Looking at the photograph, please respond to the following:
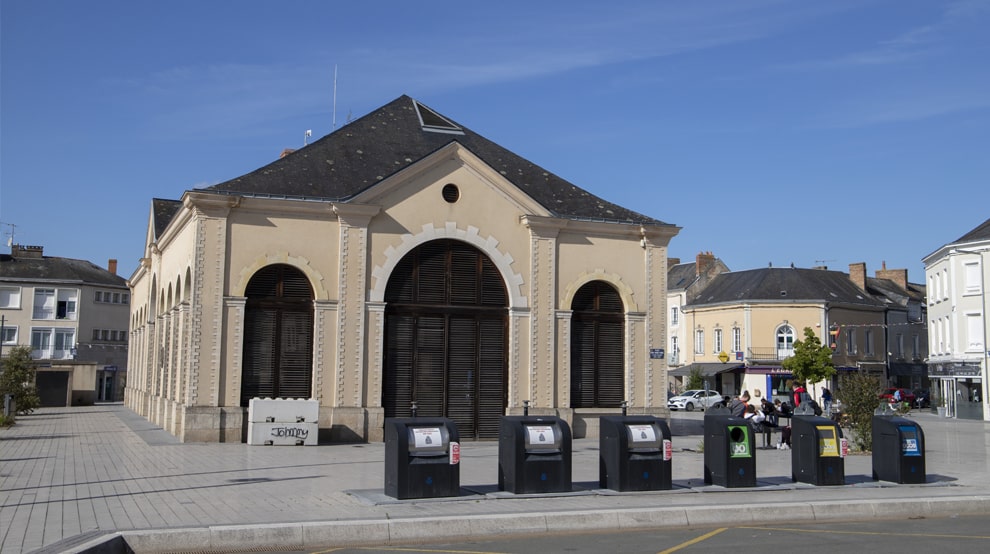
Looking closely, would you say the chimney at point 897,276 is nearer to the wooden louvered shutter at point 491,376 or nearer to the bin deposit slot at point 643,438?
the wooden louvered shutter at point 491,376

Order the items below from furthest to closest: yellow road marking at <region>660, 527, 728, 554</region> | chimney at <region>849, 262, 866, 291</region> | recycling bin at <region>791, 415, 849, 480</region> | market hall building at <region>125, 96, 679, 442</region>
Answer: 1. chimney at <region>849, 262, 866, 291</region>
2. market hall building at <region>125, 96, 679, 442</region>
3. recycling bin at <region>791, 415, 849, 480</region>
4. yellow road marking at <region>660, 527, 728, 554</region>

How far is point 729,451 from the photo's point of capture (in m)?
14.0

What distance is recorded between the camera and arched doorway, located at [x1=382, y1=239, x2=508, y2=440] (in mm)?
23688

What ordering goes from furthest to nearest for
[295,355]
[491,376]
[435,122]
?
[435,122] < [491,376] < [295,355]

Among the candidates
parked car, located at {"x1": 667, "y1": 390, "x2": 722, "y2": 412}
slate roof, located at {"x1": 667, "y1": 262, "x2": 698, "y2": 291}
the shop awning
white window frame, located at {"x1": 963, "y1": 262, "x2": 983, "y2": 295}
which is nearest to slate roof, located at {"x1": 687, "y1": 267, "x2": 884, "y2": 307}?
slate roof, located at {"x1": 667, "y1": 262, "x2": 698, "y2": 291}

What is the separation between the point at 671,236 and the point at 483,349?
6471mm

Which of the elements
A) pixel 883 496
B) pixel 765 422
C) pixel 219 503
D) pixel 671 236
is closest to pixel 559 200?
pixel 671 236

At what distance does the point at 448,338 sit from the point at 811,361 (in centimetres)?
3340

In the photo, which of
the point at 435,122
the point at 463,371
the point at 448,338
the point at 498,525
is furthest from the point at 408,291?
the point at 498,525

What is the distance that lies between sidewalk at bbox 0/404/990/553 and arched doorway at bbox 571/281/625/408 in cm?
589

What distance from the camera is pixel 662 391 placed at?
26.3 metres

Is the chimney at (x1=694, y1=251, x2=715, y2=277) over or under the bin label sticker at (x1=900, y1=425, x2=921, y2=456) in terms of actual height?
over

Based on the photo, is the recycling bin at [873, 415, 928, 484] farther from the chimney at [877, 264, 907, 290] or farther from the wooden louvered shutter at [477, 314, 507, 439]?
→ the chimney at [877, 264, 907, 290]

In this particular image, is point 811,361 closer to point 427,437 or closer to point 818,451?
point 818,451
